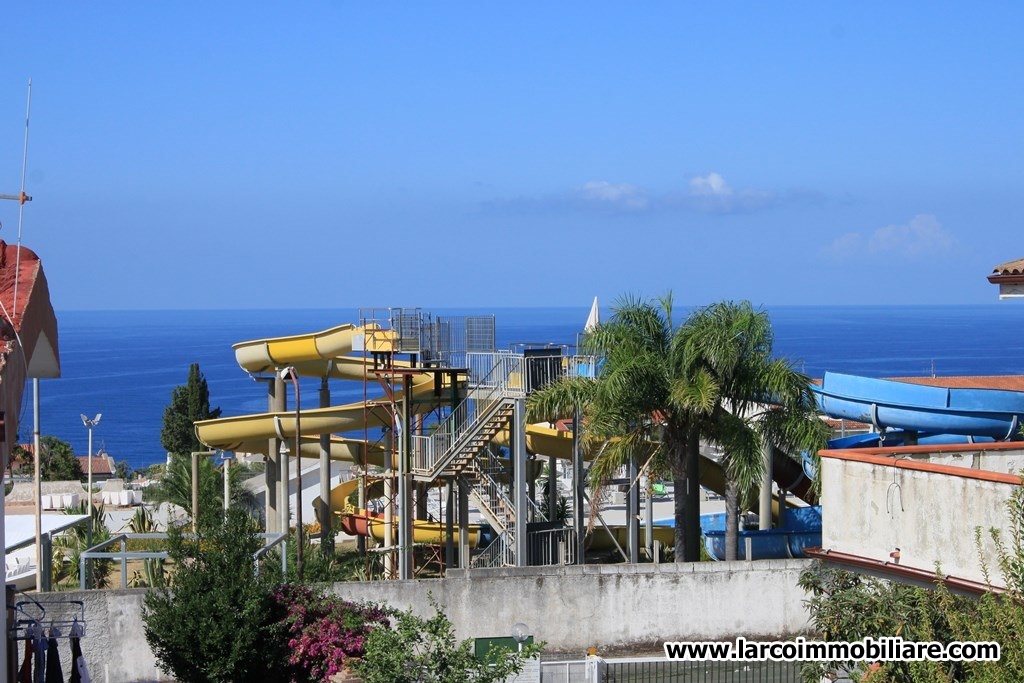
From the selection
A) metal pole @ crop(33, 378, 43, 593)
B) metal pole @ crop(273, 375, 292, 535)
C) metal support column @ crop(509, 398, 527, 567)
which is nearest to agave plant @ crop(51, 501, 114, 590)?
metal pole @ crop(273, 375, 292, 535)

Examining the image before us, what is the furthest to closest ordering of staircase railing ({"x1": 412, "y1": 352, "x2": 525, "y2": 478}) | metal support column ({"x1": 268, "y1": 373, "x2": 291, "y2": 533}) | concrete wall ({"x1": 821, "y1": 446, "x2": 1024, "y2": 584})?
metal support column ({"x1": 268, "y1": 373, "x2": 291, "y2": 533})
staircase railing ({"x1": 412, "y1": 352, "x2": 525, "y2": 478})
concrete wall ({"x1": 821, "y1": 446, "x2": 1024, "y2": 584})

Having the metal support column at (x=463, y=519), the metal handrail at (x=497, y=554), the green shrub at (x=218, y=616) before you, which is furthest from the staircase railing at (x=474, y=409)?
the green shrub at (x=218, y=616)

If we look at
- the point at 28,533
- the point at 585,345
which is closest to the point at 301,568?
the point at 28,533

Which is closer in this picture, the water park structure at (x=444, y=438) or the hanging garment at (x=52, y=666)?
the hanging garment at (x=52, y=666)

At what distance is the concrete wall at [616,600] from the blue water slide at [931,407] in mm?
7437

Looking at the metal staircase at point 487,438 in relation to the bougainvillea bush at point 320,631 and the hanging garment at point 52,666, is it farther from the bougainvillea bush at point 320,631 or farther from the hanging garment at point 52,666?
the hanging garment at point 52,666

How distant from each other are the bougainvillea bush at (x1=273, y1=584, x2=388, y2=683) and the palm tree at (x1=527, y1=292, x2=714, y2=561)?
790cm

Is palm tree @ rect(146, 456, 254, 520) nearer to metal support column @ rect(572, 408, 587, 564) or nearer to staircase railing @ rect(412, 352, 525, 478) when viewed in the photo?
staircase railing @ rect(412, 352, 525, 478)

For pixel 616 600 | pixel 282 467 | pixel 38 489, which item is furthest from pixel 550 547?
pixel 38 489

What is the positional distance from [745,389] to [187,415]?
4841 centimetres

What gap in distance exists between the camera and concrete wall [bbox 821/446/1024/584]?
14.4 metres

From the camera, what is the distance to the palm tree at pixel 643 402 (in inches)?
993

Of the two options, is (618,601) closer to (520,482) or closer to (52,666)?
(520,482)

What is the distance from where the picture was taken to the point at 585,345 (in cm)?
2662
